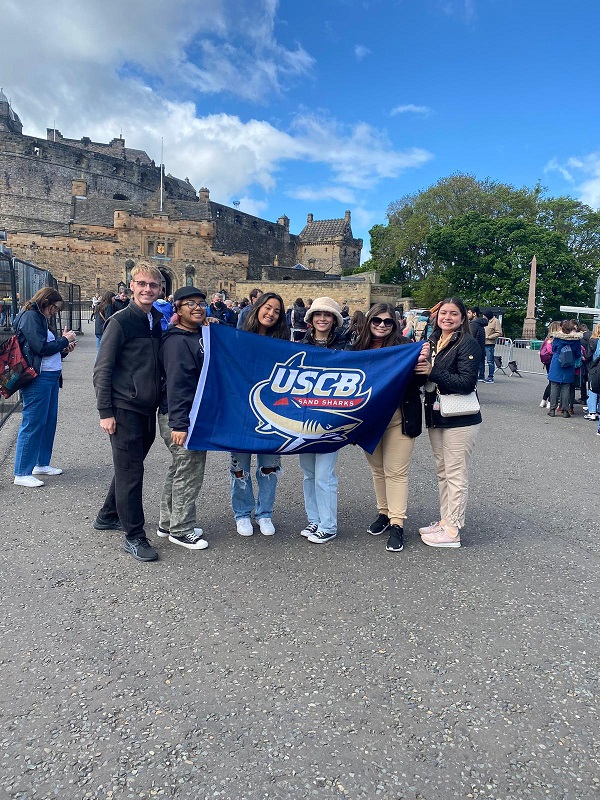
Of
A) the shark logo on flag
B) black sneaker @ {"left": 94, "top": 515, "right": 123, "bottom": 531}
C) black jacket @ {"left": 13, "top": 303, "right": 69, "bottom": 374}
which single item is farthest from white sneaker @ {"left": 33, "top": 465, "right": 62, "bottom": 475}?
the shark logo on flag

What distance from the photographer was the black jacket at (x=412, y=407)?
456 centimetres

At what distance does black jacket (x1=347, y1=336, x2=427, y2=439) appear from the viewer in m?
4.56

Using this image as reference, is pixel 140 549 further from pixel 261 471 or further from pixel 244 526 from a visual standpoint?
pixel 261 471

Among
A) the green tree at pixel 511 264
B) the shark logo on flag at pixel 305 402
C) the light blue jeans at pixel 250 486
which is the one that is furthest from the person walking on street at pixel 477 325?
the green tree at pixel 511 264

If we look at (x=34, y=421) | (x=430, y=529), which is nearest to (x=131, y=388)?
(x=34, y=421)

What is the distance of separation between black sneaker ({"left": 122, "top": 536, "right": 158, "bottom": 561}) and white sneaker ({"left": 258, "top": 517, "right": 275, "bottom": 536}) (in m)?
0.91

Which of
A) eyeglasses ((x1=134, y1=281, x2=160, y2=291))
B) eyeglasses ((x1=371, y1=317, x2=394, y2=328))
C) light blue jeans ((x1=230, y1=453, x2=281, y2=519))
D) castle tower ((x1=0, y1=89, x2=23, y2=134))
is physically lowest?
light blue jeans ((x1=230, y1=453, x2=281, y2=519))

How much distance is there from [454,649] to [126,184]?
68.3 meters

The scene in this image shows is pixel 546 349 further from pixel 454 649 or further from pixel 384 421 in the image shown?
pixel 454 649

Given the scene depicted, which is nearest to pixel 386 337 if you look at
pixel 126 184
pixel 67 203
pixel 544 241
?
pixel 544 241

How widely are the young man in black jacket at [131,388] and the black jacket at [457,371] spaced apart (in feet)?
6.97

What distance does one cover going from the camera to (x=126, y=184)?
209 feet

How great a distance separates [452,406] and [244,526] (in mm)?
1909

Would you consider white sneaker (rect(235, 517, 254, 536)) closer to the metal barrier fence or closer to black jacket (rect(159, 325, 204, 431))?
black jacket (rect(159, 325, 204, 431))
